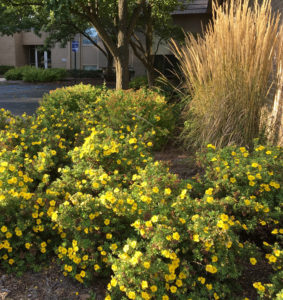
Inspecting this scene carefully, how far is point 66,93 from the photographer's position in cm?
616

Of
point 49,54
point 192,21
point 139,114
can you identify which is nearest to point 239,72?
point 139,114

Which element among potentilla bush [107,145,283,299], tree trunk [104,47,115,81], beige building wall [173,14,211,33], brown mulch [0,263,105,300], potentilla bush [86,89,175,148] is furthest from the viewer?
tree trunk [104,47,115,81]

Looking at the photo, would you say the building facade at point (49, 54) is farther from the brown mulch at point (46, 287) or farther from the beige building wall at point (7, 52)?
the brown mulch at point (46, 287)

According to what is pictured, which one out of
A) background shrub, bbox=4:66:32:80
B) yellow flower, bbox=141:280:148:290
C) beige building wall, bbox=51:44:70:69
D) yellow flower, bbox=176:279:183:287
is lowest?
yellow flower, bbox=176:279:183:287

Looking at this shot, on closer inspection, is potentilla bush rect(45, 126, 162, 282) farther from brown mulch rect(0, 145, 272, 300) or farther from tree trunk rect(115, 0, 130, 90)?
tree trunk rect(115, 0, 130, 90)

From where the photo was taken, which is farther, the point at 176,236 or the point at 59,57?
the point at 59,57

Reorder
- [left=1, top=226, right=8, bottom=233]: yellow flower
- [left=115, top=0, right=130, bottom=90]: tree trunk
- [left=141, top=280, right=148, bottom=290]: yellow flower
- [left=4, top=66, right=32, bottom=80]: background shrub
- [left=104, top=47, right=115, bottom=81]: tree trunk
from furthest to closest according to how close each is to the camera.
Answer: [left=4, top=66, right=32, bottom=80]: background shrub
[left=104, top=47, right=115, bottom=81]: tree trunk
[left=115, top=0, right=130, bottom=90]: tree trunk
[left=1, top=226, right=8, bottom=233]: yellow flower
[left=141, top=280, right=148, bottom=290]: yellow flower

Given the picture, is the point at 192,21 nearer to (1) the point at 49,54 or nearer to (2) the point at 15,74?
(2) the point at 15,74

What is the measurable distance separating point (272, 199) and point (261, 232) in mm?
249

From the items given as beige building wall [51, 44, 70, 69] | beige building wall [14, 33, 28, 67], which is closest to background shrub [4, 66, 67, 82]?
beige building wall [51, 44, 70, 69]

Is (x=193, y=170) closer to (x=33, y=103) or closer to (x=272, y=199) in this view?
(x=272, y=199)

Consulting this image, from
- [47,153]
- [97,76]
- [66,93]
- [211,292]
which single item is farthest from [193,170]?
[97,76]

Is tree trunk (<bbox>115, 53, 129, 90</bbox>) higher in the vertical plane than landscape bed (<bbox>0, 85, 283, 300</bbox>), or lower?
higher

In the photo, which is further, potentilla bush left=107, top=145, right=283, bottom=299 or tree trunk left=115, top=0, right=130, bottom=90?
tree trunk left=115, top=0, right=130, bottom=90
